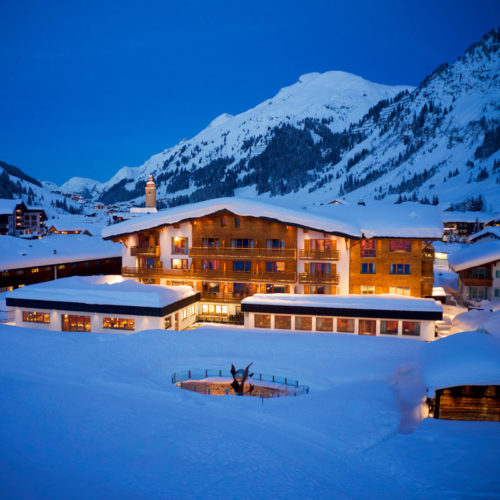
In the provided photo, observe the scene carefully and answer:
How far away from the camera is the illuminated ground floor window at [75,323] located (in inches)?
1296

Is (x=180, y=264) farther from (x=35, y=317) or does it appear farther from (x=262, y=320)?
(x=35, y=317)

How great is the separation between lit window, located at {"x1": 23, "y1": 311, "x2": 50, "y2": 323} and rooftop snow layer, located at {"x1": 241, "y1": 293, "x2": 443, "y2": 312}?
632 inches

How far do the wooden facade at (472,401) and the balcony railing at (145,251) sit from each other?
28.8 meters

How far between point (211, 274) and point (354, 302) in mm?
13145

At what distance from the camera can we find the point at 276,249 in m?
37.0

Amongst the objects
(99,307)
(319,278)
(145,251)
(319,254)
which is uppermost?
(145,251)

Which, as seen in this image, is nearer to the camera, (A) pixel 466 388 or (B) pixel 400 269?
(A) pixel 466 388

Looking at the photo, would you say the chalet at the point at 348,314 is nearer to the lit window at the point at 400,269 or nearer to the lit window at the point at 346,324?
the lit window at the point at 346,324

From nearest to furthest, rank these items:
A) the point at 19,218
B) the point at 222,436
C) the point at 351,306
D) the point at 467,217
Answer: the point at 222,436
the point at 351,306
the point at 19,218
the point at 467,217

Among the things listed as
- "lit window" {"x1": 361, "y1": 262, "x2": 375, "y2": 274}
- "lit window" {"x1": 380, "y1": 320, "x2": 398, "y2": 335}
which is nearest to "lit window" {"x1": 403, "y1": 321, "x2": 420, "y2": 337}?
"lit window" {"x1": 380, "y1": 320, "x2": 398, "y2": 335}

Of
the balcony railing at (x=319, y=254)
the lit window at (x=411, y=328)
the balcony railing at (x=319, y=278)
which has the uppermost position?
the balcony railing at (x=319, y=254)

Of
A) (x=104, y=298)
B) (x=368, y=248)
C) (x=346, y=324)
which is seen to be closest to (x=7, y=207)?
(x=104, y=298)

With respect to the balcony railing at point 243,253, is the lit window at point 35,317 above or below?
below

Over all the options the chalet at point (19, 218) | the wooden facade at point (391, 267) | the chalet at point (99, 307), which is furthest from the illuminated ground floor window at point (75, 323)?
the chalet at point (19, 218)
